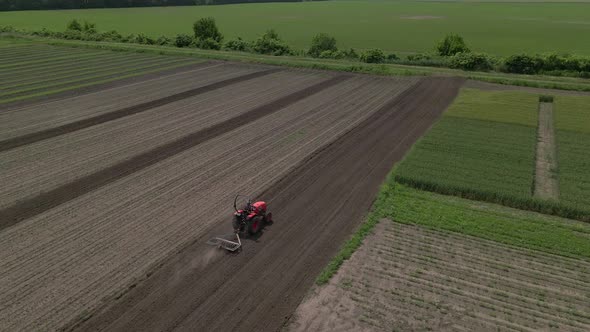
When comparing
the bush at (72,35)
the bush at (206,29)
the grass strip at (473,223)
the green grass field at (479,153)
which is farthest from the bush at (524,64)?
the bush at (72,35)

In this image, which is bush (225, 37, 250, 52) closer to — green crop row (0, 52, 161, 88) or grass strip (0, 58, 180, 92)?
grass strip (0, 58, 180, 92)

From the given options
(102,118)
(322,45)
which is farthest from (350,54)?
(102,118)

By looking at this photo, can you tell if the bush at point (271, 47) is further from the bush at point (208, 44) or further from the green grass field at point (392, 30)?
the green grass field at point (392, 30)

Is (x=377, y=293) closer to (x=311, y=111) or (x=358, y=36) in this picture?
(x=311, y=111)

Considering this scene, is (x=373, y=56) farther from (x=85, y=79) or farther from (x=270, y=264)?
(x=270, y=264)

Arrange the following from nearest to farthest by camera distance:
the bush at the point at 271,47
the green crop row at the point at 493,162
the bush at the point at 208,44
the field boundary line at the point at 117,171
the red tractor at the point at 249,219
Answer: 1. the red tractor at the point at 249,219
2. the field boundary line at the point at 117,171
3. the green crop row at the point at 493,162
4. the bush at the point at 271,47
5. the bush at the point at 208,44

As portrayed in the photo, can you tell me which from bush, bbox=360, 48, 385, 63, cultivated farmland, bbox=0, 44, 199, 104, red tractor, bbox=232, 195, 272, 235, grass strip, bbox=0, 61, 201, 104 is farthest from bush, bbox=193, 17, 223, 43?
red tractor, bbox=232, 195, 272, 235
